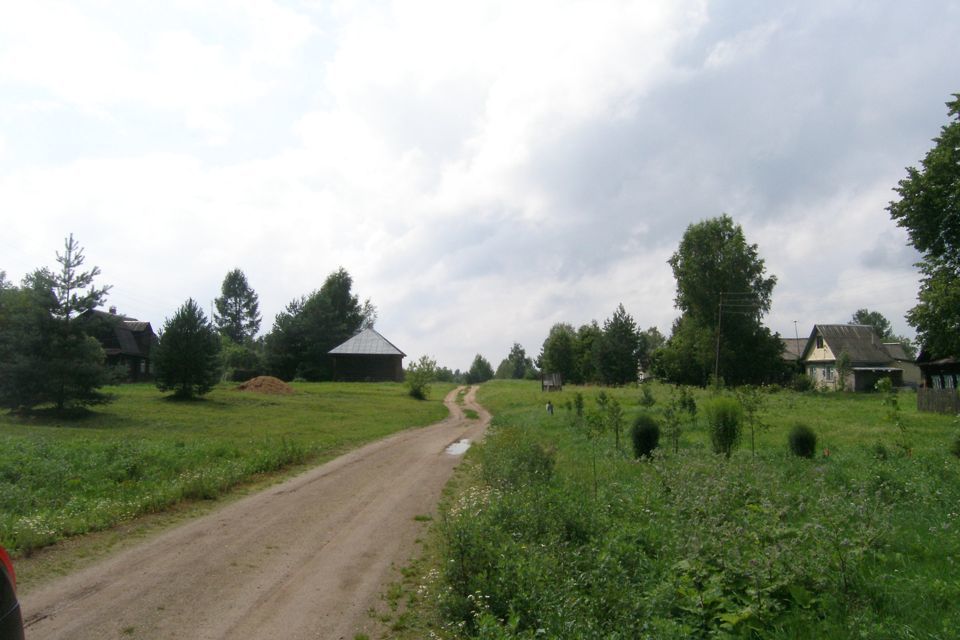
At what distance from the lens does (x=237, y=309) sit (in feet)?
332

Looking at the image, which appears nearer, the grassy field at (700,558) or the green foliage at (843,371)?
the grassy field at (700,558)

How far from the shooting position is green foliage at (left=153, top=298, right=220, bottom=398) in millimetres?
36000

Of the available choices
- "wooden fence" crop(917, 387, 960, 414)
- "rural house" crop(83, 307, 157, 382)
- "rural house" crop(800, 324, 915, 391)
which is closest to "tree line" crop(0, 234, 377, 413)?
"rural house" crop(83, 307, 157, 382)

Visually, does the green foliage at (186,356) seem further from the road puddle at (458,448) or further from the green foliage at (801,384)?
the green foliage at (801,384)

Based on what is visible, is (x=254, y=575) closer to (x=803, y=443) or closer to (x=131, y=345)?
(x=803, y=443)

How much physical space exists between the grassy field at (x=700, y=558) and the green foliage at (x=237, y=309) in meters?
97.6

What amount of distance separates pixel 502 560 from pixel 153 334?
65269 mm

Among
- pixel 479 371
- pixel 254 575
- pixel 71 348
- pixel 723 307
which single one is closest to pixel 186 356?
pixel 71 348

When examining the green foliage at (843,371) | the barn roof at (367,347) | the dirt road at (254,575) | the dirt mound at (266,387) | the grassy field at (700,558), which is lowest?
the dirt road at (254,575)

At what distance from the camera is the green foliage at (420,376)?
49500 millimetres

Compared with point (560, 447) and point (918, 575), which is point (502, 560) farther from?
point (560, 447)

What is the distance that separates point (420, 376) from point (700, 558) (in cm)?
4412

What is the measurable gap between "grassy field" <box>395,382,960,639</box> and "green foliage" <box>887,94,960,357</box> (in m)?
17.4

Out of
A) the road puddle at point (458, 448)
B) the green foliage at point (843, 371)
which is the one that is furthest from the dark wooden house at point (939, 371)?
the road puddle at point (458, 448)
